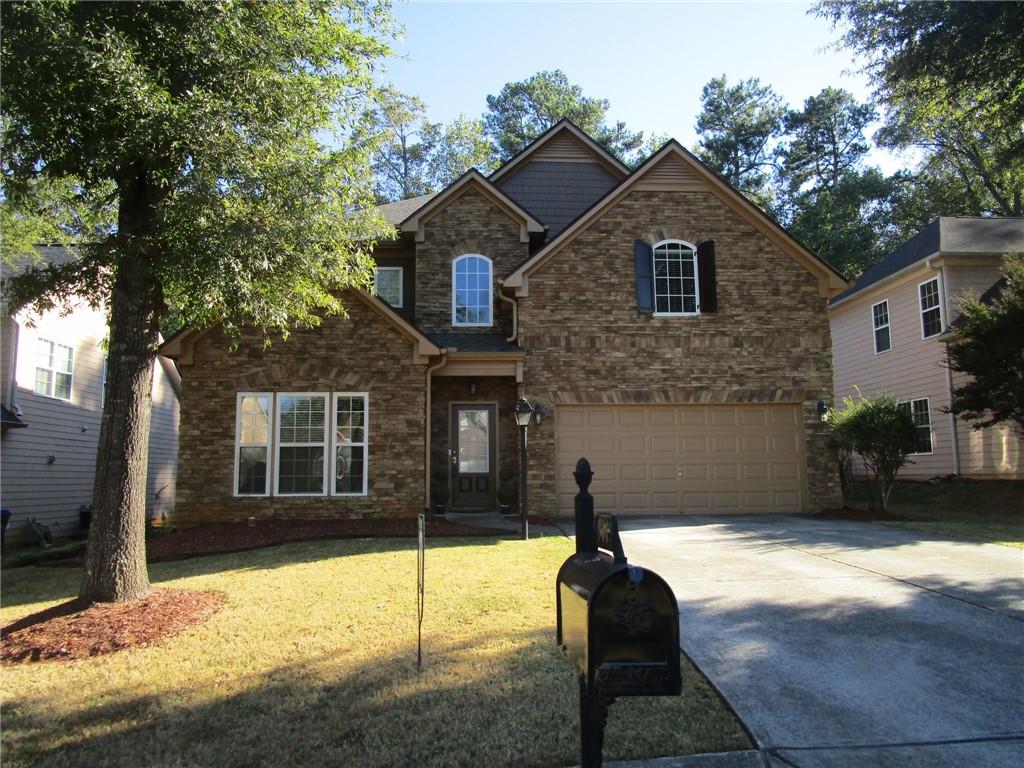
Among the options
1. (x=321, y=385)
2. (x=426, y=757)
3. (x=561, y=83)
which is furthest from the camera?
(x=561, y=83)

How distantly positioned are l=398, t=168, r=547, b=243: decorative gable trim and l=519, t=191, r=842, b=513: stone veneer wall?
1.74 m

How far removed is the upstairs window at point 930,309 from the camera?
1773 cm

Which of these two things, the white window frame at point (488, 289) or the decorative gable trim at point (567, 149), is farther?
the decorative gable trim at point (567, 149)

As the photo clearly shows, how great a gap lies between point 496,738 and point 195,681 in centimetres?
230

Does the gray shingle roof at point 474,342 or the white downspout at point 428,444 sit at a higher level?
the gray shingle roof at point 474,342

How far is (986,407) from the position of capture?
13758mm

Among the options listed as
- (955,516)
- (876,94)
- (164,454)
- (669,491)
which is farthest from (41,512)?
(955,516)

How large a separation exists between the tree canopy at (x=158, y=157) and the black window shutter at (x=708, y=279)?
27.9 feet

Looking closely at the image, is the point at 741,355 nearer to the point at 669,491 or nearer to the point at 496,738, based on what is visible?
the point at 669,491

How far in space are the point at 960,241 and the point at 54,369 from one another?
2169cm

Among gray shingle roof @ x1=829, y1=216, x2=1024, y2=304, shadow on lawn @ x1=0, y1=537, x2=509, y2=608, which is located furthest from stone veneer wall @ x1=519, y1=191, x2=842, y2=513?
gray shingle roof @ x1=829, y1=216, x2=1024, y2=304


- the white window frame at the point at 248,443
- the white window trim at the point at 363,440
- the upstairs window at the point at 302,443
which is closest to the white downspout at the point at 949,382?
the white window trim at the point at 363,440

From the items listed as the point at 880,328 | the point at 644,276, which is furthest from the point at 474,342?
the point at 880,328

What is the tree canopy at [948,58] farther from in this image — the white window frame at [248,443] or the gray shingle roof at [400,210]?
the white window frame at [248,443]
